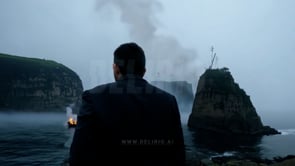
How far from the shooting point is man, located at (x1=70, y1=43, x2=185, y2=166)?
229 cm

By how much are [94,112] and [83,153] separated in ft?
1.16

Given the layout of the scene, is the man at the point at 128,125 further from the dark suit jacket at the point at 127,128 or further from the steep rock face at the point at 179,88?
the steep rock face at the point at 179,88

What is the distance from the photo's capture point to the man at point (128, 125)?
2.29 m

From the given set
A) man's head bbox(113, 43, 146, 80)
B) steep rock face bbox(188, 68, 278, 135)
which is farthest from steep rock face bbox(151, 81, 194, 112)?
man's head bbox(113, 43, 146, 80)

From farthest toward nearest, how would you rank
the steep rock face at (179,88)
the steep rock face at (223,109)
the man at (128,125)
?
the steep rock face at (179,88)
the steep rock face at (223,109)
the man at (128,125)

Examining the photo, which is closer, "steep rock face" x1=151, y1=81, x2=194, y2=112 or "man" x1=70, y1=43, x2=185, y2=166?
"man" x1=70, y1=43, x2=185, y2=166

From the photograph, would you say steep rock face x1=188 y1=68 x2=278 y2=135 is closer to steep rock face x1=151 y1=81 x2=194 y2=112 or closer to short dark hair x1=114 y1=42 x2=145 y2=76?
steep rock face x1=151 y1=81 x2=194 y2=112

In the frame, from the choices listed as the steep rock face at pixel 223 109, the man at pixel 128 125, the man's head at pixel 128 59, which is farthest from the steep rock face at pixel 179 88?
the man at pixel 128 125

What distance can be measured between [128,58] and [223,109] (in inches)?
3747

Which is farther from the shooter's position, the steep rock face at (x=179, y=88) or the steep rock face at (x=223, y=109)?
the steep rock face at (x=179, y=88)

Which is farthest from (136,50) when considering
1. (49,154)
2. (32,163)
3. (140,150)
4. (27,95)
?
(27,95)

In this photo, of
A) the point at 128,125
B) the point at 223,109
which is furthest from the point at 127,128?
the point at 223,109

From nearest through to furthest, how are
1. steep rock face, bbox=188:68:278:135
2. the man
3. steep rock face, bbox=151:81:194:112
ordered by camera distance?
the man → steep rock face, bbox=188:68:278:135 → steep rock face, bbox=151:81:194:112

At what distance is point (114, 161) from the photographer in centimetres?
231
